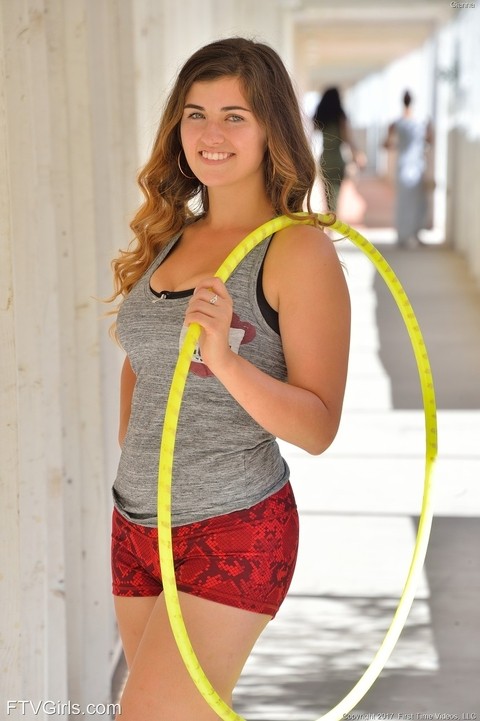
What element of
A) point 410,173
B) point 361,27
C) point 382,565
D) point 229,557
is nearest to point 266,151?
point 229,557

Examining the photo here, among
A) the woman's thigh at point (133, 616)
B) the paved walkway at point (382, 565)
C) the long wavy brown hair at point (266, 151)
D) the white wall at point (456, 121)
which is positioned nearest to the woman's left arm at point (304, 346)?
the long wavy brown hair at point (266, 151)

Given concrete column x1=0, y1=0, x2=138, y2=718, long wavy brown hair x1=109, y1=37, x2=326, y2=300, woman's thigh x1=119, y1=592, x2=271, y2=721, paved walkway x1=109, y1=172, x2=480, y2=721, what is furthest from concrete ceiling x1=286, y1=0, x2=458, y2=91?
woman's thigh x1=119, y1=592, x2=271, y2=721

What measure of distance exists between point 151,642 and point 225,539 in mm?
243

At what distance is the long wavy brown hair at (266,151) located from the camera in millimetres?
2396

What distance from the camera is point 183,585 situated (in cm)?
229

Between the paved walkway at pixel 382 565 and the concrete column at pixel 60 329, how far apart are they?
0.72 m

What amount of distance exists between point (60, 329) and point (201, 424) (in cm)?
133

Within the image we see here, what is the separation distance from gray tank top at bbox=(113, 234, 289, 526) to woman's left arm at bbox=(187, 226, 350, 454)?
2.3 inches

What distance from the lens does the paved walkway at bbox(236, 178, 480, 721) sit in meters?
4.04

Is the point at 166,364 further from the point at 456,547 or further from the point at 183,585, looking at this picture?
the point at 456,547

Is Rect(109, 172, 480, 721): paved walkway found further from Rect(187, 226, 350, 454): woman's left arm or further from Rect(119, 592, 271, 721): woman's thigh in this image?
Rect(119, 592, 271, 721): woman's thigh

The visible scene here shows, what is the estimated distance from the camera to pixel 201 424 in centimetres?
235

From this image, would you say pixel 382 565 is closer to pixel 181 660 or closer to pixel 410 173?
pixel 181 660

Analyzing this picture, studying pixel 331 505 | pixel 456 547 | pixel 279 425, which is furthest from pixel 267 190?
pixel 331 505
